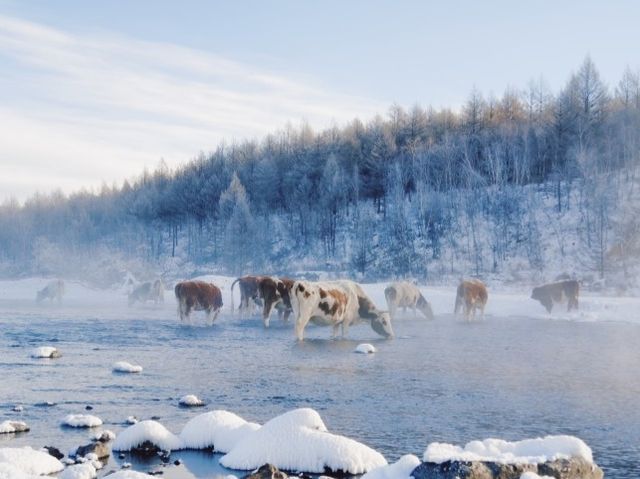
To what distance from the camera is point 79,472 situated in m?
7.64

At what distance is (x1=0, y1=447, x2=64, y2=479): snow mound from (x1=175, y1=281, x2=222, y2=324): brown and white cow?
23159mm

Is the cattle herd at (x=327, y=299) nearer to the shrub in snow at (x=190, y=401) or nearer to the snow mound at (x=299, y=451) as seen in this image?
the shrub in snow at (x=190, y=401)

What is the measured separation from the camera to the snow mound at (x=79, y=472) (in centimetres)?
761

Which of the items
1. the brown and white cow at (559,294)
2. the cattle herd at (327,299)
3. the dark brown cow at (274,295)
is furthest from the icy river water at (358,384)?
the brown and white cow at (559,294)

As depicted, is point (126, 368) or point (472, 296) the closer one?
point (126, 368)

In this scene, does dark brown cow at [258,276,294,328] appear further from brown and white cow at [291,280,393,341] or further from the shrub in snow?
the shrub in snow

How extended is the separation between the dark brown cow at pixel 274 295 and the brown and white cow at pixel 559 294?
14.4m

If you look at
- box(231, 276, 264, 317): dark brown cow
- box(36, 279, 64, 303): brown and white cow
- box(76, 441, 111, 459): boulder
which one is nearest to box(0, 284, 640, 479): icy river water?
box(76, 441, 111, 459): boulder

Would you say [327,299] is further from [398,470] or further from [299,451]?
[398,470]

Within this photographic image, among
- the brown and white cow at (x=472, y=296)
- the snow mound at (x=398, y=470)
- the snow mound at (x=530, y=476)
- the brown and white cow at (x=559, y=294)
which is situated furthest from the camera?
the brown and white cow at (x=559, y=294)

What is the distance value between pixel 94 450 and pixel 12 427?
78.1 inches

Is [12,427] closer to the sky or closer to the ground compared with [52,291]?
closer to the ground

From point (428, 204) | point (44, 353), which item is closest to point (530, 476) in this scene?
point (44, 353)

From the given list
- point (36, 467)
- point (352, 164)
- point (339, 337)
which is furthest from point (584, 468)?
point (352, 164)
